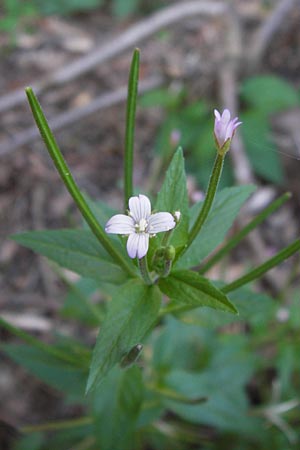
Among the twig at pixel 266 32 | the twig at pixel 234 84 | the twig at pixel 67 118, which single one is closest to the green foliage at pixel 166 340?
the twig at pixel 234 84

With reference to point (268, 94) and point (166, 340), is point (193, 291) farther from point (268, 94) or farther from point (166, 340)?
point (268, 94)

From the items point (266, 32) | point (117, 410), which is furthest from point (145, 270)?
point (266, 32)

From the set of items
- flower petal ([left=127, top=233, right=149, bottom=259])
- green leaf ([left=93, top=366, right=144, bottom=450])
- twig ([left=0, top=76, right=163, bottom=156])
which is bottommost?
green leaf ([left=93, top=366, right=144, bottom=450])

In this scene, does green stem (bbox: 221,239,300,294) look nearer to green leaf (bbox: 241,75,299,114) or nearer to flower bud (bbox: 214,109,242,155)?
flower bud (bbox: 214,109,242,155)

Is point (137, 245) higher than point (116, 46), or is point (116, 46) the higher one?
point (116, 46)

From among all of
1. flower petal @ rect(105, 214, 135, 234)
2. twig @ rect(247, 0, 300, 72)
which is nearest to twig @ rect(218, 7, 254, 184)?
twig @ rect(247, 0, 300, 72)

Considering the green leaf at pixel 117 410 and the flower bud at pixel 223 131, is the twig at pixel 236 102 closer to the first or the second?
the green leaf at pixel 117 410

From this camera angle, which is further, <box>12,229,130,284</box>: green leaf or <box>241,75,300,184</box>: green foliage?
<box>241,75,300,184</box>: green foliage
